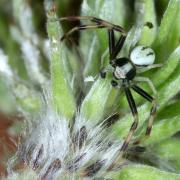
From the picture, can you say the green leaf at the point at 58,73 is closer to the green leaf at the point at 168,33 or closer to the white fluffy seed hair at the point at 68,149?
the white fluffy seed hair at the point at 68,149

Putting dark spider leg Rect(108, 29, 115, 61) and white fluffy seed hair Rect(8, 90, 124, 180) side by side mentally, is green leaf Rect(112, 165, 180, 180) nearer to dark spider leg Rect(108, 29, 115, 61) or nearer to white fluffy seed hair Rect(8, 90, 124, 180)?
white fluffy seed hair Rect(8, 90, 124, 180)

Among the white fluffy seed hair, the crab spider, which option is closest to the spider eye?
the crab spider

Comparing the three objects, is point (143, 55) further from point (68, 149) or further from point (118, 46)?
point (68, 149)

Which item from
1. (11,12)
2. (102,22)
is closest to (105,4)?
(102,22)

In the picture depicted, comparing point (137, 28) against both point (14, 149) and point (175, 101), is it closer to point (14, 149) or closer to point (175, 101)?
point (175, 101)

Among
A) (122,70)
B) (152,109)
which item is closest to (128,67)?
(122,70)
